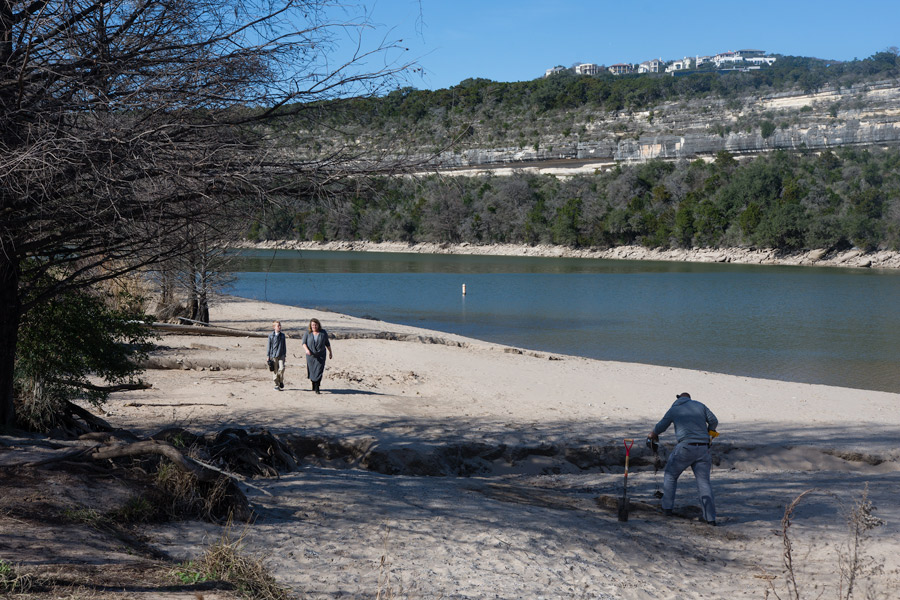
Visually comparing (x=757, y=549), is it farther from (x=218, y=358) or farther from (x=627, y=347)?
(x=627, y=347)

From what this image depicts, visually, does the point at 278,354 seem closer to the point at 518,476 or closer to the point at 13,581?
the point at 518,476

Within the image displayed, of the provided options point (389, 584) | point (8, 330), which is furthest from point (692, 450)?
point (8, 330)

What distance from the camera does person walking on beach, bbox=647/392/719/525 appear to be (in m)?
8.02

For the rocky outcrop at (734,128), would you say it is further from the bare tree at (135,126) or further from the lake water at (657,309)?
the bare tree at (135,126)

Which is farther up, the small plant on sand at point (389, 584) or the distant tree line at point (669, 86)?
the distant tree line at point (669, 86)

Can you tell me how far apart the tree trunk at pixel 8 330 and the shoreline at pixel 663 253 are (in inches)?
1871

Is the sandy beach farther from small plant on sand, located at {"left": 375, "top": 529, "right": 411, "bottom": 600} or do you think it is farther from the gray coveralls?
the gray coveralls

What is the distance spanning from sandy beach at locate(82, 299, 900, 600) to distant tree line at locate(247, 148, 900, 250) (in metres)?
46.1

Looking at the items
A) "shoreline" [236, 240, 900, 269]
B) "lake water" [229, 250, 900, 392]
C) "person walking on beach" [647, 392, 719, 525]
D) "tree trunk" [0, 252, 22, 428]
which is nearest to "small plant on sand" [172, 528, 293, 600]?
"tree trunk" [0, 252, 22, 428]

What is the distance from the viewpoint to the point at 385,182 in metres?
6.14

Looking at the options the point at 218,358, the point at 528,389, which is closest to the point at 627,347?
the point at 528,389

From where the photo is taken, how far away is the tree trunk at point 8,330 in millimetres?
7262

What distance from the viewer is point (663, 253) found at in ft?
275

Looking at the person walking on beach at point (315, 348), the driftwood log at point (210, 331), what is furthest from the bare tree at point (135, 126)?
the driftwood log at point (210, 331)
